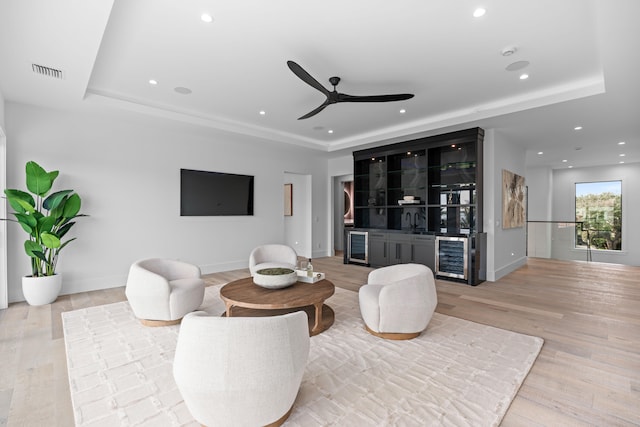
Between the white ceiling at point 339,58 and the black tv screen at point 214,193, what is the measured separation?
3.81ft

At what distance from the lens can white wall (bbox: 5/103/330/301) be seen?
432cm

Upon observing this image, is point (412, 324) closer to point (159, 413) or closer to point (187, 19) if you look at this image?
point (159, 413)

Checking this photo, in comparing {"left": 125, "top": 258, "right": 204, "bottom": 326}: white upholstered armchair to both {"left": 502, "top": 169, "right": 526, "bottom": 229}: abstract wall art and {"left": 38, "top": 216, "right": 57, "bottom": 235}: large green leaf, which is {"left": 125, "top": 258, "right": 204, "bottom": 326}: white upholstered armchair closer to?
{"left": 38, "top": 216, "right": 57, "bottom": 235}: large green leaf

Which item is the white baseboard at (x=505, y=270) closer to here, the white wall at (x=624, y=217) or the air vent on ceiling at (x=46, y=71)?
the white wall at (x=624, y=217)

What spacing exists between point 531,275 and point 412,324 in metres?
4.47

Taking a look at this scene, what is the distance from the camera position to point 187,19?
2.63 metres

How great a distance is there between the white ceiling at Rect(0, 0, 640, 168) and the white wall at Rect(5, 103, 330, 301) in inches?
21.3

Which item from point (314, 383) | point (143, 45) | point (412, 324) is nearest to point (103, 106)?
point (143, 45)

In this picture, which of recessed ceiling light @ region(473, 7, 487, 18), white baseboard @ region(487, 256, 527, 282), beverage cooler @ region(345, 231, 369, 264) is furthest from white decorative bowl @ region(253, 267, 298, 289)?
white baseboard @ region(487, 256, 527, 282)

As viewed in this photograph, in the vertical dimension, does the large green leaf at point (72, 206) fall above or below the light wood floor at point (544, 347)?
above

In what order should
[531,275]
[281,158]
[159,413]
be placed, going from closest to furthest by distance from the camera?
[159,413] → [531,275] → [281,158]

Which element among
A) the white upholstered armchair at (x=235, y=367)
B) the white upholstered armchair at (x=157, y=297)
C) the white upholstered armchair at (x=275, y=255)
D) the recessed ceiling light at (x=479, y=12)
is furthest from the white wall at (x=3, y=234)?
the recessed ceiling light at (x=479, y=12)

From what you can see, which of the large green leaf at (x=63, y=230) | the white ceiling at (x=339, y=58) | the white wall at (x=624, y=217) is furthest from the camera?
the white wall at (x=624, y=217)

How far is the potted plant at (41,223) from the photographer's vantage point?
12.9 ft
